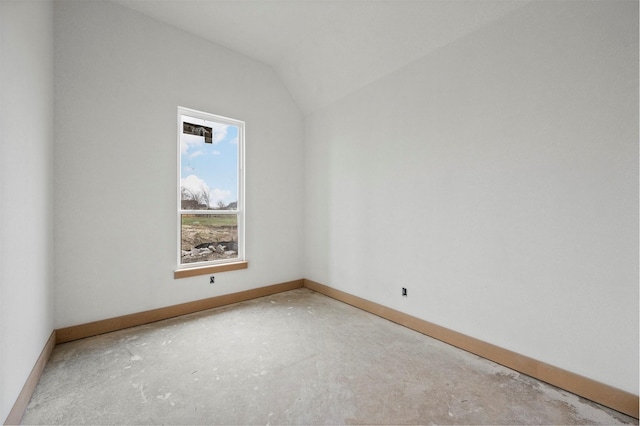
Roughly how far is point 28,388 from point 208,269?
1.80 m

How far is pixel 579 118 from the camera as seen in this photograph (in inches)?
75.3

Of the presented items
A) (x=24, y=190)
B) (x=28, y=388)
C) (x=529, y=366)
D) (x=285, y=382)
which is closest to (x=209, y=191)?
(x=24, y=190)

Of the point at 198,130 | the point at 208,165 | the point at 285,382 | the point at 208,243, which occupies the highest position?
the point at 198,130

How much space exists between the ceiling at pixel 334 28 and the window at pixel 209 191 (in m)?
0.99

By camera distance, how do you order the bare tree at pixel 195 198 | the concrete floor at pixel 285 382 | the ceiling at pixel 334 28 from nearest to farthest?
1. the concrete floor at pixel 285 382
2. the ceiling at pixel 334 28
3. the bare tree at pixel 195 198

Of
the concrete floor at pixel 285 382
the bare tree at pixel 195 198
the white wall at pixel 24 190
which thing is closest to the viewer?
the white wall at pixel 24 190

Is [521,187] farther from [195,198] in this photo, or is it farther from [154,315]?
[154,315]

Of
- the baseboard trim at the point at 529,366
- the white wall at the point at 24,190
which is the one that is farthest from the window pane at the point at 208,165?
the baseboard trim at the point at 529,366

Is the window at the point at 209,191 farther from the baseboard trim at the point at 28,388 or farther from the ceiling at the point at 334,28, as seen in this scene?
the baseboard trim at the point at 28,388

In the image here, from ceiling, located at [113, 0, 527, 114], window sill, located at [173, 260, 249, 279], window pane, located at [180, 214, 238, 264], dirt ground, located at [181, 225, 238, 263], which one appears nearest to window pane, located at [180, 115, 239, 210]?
window pane, located at [180, 214, 238, 264]

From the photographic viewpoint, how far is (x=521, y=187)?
219cm

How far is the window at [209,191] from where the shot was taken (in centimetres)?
336

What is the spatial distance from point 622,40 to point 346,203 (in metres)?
2.69

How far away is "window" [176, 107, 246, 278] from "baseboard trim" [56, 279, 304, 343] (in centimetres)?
38
